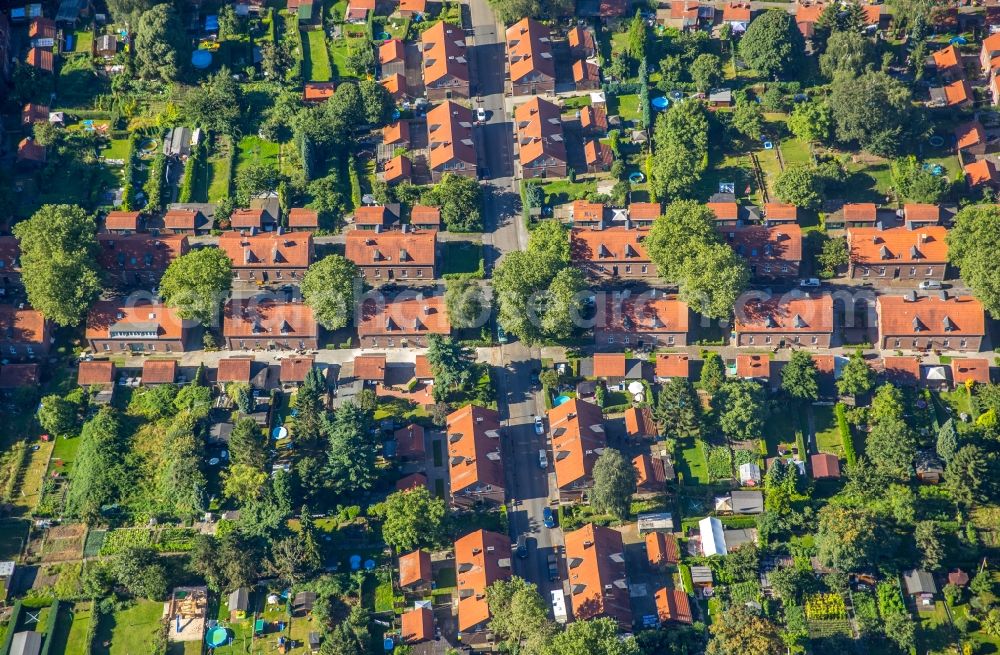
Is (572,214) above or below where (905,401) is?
above

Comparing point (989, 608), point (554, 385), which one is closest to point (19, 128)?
point (554, 385)

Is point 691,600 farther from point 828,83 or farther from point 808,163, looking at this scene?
point 828,83

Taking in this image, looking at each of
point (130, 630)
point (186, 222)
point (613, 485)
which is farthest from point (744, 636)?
point (186, 222)

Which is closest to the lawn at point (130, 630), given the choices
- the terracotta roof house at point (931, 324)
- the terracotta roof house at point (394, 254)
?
the terracotta roof house at point (394, 254)

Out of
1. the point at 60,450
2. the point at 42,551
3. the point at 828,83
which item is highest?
the point at 828,83

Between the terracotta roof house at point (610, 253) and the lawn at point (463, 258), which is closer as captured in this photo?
the terracotta roof house at point (610, 253)

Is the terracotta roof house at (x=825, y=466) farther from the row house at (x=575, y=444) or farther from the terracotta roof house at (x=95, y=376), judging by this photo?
the terracotta roof house at (x=95, y=376)
